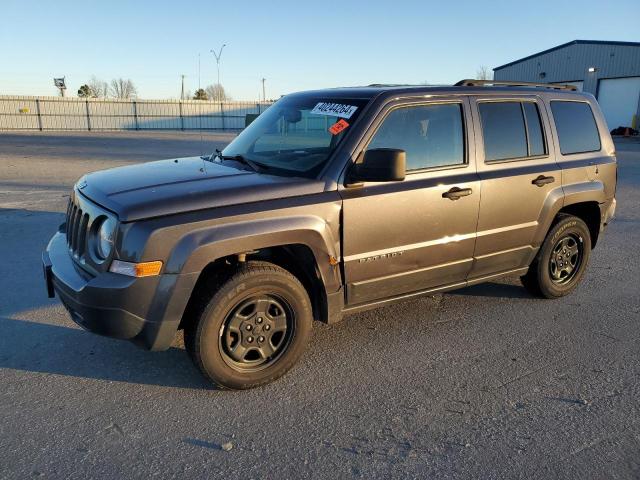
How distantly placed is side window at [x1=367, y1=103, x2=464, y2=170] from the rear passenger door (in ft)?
0.75

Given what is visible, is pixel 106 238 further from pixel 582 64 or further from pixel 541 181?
pixel 582 64

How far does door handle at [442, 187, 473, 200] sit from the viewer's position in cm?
388

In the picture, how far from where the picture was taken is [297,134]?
13.8 ft

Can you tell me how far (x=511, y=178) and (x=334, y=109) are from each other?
157 centimetres

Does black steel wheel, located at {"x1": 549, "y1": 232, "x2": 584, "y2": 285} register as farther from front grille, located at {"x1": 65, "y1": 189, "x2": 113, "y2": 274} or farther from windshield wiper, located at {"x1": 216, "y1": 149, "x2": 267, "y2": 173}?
front grille, located at {"x1": 65, "y1": 189, "x2": 113, "y2": 274}

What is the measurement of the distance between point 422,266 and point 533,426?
1338 mm

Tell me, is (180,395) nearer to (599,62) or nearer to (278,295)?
(278,295)

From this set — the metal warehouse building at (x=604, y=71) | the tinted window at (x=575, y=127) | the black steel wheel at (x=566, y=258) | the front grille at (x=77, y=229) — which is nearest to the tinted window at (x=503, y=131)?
the tinted window at (x=575, y=127)

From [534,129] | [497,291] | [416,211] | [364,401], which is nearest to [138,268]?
[364,401]

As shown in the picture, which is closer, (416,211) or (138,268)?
(138,268)

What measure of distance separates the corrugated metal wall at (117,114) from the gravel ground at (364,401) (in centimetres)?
3616

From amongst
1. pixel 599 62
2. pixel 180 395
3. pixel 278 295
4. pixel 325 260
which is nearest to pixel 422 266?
pixel 325 260

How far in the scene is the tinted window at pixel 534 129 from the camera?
4516 millimetres

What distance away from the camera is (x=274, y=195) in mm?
3285
